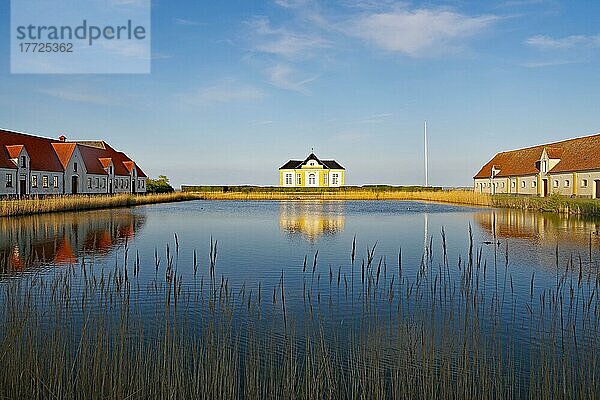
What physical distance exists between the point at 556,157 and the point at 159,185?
3471 cm

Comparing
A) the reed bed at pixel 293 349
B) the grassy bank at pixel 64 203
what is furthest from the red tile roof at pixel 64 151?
the reed bed at pixel 293 349

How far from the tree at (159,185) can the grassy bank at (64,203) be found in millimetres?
12533

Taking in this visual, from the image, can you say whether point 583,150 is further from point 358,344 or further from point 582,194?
Answer: point 358,344

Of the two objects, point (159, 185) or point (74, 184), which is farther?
point (159, 185)

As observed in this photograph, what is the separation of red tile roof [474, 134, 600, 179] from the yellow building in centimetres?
1958

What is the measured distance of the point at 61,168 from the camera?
37.0 m

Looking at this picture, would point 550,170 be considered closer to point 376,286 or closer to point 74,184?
point 74,184

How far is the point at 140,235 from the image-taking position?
52.5 feet

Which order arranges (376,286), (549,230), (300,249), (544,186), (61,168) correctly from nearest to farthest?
1. (376,286)
2. (300,249)
3. (549,230)
4. (61,168)
5. (544,186)

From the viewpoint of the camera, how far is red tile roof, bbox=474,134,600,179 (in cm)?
3447

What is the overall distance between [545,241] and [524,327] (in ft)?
29.0

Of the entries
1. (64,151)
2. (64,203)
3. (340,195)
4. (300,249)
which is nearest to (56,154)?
(64,151)

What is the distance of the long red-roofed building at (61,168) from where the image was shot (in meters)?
31.2

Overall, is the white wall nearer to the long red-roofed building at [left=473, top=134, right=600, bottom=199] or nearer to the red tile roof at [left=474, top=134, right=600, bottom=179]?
the long red-roofed building at [left=473, top=134, right=600, bottom=199]
